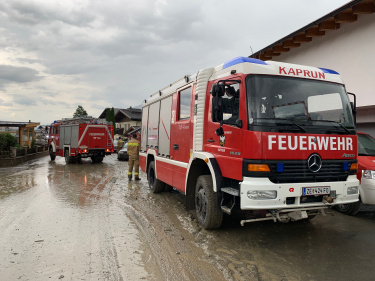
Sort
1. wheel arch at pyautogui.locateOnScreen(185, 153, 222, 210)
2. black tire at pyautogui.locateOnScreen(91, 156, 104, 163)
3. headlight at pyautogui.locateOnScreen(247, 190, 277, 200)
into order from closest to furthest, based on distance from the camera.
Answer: headlight at pyautogui.locateOnScreen(247, 190, 277, 200) → wheel arch at pyautogui.locateOnScreen(185, 153, 222, 210) → black tire at pyautogui.locateOnScreen(91, 156, 104, 163)

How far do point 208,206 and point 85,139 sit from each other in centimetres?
1386

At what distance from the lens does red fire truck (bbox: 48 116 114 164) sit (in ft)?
56.7

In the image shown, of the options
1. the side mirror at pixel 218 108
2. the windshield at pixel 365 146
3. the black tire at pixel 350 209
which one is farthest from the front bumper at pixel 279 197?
the windshield at pixel 365 146

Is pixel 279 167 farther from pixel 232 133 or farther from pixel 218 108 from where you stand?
pixel 218 108

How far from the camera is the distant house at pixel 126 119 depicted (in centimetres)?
5012

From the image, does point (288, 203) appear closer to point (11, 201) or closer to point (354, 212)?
point (354, 212)

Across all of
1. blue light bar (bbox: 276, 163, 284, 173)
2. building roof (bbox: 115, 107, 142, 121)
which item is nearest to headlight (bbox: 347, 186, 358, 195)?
blue light bar (bbox: 276, 163, 284, 173)

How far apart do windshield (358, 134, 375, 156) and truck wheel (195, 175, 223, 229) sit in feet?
11.5

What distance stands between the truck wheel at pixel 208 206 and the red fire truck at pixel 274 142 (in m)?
0.02

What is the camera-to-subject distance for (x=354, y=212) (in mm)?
6297

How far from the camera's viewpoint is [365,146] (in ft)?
21.7

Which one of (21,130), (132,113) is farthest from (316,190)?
(132,113)

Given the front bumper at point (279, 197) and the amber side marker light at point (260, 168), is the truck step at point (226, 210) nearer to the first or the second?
the front bumper at point (279, 197)

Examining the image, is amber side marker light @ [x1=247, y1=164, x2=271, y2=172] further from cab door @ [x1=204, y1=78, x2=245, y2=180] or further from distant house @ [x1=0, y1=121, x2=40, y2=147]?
distant house @ [x1=0, y1=121, x2=40, y2=147]
